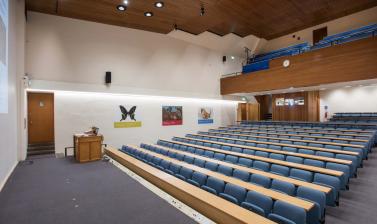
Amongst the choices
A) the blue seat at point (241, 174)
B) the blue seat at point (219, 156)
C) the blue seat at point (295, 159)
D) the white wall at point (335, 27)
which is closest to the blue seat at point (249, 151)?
the blue seat at point (219, 156)

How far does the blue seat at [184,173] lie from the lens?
3.94 meters

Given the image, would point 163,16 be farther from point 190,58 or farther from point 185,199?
point 185,199

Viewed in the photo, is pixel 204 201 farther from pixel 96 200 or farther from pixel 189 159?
pixel 189 159

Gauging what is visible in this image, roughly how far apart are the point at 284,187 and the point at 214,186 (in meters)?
1.00

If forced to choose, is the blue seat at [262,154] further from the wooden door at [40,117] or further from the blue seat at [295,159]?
the wooden door at [40,117]

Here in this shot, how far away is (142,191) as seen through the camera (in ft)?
11.3

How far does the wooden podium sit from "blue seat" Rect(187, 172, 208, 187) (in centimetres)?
315

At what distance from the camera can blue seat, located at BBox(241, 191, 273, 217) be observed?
2564 mm

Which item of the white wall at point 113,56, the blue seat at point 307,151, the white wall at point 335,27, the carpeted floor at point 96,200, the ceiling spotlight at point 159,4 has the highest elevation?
the white wall at point 335,27

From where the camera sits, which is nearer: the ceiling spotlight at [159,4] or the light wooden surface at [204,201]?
the light wooden surface at [204,201]

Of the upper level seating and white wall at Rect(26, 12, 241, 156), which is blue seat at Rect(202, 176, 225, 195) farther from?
the upper level seating

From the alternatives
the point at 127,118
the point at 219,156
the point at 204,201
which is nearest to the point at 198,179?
the point at 204,201

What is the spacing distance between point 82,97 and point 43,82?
1318 mm

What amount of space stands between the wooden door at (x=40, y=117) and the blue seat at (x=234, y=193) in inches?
300
